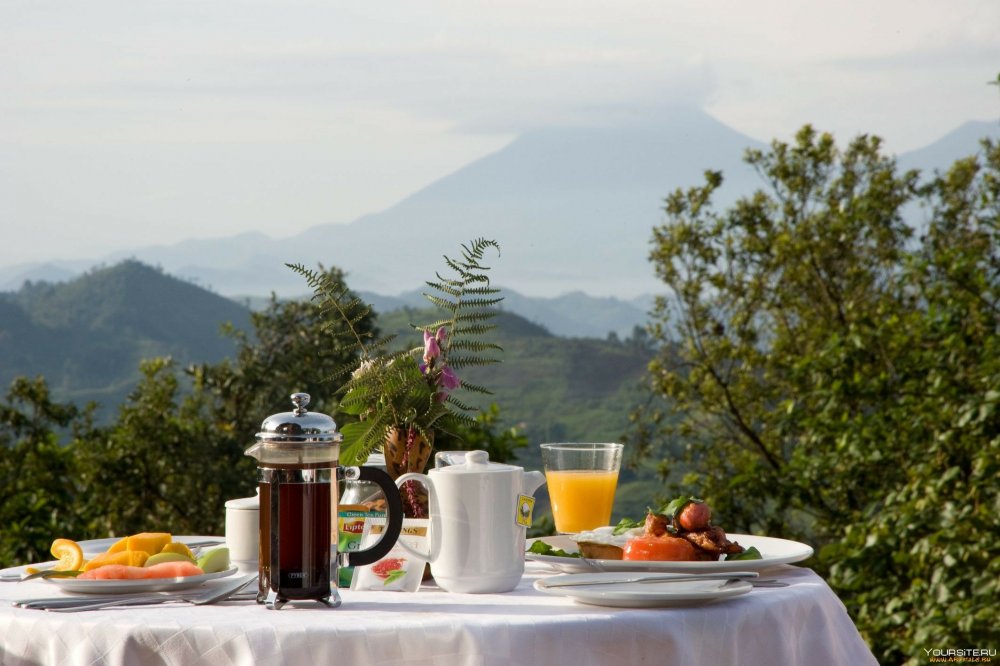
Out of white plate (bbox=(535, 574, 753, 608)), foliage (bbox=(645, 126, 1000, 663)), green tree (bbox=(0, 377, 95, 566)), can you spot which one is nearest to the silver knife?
white plate (bbox=(535, 574, 753, 608))

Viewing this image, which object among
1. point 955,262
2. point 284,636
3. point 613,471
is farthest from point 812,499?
point 284,636

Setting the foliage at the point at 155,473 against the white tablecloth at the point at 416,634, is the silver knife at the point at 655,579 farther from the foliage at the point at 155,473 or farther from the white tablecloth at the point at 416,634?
the foliage at the point at 155,473

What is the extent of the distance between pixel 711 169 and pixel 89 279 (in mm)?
8723

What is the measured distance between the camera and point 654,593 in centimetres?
146

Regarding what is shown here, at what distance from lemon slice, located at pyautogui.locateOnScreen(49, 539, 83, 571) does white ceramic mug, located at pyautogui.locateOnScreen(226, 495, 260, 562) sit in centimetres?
24

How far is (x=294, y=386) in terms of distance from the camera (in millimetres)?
5930

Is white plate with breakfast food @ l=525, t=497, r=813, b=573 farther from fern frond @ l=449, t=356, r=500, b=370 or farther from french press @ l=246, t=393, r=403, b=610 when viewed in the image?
french press @ l=246, t=393, r=403, b=610

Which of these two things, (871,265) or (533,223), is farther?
(533,223)

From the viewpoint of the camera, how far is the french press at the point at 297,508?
1.53 m

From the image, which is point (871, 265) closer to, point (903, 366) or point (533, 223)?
point (903, 366)

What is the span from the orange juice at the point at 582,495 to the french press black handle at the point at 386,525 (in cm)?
49

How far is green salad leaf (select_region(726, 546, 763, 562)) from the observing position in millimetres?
1787

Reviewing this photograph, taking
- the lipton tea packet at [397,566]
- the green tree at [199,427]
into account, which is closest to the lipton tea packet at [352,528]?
the lipton tea packet at [397,566]

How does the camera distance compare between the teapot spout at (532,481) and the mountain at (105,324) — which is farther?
the mountain at (105,324)
